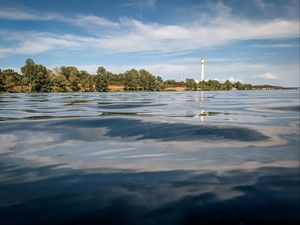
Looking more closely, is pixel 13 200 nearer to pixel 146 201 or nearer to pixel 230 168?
pixel 146 201

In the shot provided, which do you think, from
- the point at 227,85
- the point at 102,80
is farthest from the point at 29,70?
the point at 227,85

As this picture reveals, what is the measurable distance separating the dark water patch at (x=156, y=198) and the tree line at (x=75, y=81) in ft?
352

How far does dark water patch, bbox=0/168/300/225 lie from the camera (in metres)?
2.79

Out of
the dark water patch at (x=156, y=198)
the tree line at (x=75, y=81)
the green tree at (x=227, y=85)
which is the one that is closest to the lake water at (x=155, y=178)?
the dark water patch at (x=156, y=198)

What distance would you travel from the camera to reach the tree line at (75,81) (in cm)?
11062

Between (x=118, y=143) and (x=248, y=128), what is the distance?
10.6 feet

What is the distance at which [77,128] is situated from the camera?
9.04 m

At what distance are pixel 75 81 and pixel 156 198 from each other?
423ft

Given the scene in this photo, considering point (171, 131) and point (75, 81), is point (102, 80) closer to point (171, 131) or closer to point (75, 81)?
point (75, 81)

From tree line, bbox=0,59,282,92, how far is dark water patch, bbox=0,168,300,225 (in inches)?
4228

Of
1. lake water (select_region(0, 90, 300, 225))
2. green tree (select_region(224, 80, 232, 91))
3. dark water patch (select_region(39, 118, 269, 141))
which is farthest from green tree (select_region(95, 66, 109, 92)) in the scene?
lake water (select_region(0, 90, 300, 225))

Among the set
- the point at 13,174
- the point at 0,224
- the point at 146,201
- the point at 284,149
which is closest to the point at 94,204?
the point at 146,201

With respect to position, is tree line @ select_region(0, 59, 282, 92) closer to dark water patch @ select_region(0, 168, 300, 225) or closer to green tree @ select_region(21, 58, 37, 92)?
green tree @ select_region(21, 58, 37, 92)

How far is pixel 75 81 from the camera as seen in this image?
5034 inches
